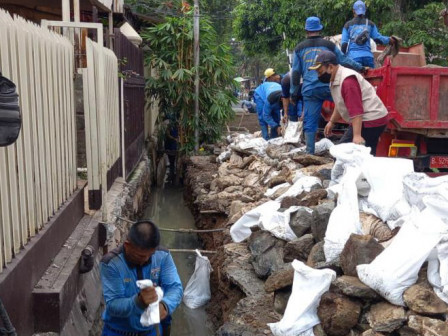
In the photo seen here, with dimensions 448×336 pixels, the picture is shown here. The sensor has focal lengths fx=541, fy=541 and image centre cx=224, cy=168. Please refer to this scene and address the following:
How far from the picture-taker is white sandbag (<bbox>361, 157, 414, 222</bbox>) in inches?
167

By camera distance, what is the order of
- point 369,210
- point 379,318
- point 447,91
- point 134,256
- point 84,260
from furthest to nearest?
point 447,91 → point 369,210 → point 84,260 → point 379,318 → point 134,256

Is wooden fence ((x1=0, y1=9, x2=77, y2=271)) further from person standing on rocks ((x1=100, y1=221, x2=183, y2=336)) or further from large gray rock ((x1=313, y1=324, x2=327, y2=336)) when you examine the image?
large gray rock ((x1=313, y1=324, x2=327, y2=336))

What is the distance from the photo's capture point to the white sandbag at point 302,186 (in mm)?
5668

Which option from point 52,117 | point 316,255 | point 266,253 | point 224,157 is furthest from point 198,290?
point 224,157

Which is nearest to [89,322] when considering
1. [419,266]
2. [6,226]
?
[6,226]

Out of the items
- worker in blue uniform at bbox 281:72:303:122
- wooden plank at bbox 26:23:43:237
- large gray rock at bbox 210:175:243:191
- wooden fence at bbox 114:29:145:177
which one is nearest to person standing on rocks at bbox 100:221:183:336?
wooden plank at bbox 26:23:43:237

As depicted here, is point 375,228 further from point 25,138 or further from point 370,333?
point 25,138

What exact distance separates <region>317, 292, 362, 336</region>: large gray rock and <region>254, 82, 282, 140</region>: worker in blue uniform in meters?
6.91

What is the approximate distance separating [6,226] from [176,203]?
8.60 metres

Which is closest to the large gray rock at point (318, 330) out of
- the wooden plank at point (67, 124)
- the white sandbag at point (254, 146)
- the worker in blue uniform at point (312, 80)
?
the wooden plank at point (67, 124)

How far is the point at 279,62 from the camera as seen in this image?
Answer: 29.4 meters

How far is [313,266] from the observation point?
408cm

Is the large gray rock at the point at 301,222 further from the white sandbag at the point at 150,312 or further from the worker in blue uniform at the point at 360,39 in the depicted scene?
the worker in blue uniform at the point at 360,39

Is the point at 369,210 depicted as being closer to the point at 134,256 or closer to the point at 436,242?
the point at 436,242
